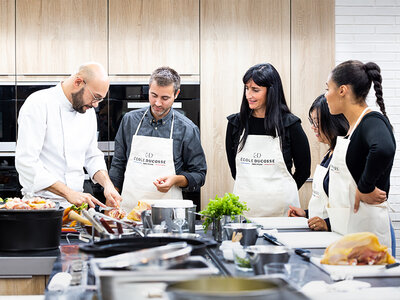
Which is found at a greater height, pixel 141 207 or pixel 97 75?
pixel 97 75

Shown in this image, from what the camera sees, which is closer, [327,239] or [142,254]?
[142,254]

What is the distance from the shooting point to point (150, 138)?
3559 mm

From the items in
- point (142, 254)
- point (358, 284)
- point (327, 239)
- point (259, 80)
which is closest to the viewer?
point (142, 254)

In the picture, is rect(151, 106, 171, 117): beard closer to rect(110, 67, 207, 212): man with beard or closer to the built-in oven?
rect(110, 67, 207, 212): man with beard

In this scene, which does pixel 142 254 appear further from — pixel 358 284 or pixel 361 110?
pixel 361 110

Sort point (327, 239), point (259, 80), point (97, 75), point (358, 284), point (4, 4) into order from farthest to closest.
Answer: point (4, 4) → point (259, 80) → point (97, 75) → point (327, 239) → point (358, 284)

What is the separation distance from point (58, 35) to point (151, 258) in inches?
149

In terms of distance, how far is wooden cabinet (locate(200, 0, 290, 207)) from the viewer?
4703 mm

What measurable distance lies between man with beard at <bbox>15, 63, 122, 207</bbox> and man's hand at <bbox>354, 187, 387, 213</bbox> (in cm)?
129

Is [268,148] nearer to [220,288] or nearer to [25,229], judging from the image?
[25,229]

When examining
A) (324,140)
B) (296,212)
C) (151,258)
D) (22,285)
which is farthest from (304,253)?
(324,140)

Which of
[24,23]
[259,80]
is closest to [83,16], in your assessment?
[24,23]

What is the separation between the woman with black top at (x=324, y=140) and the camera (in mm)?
2990

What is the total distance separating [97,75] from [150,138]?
1.90ft
